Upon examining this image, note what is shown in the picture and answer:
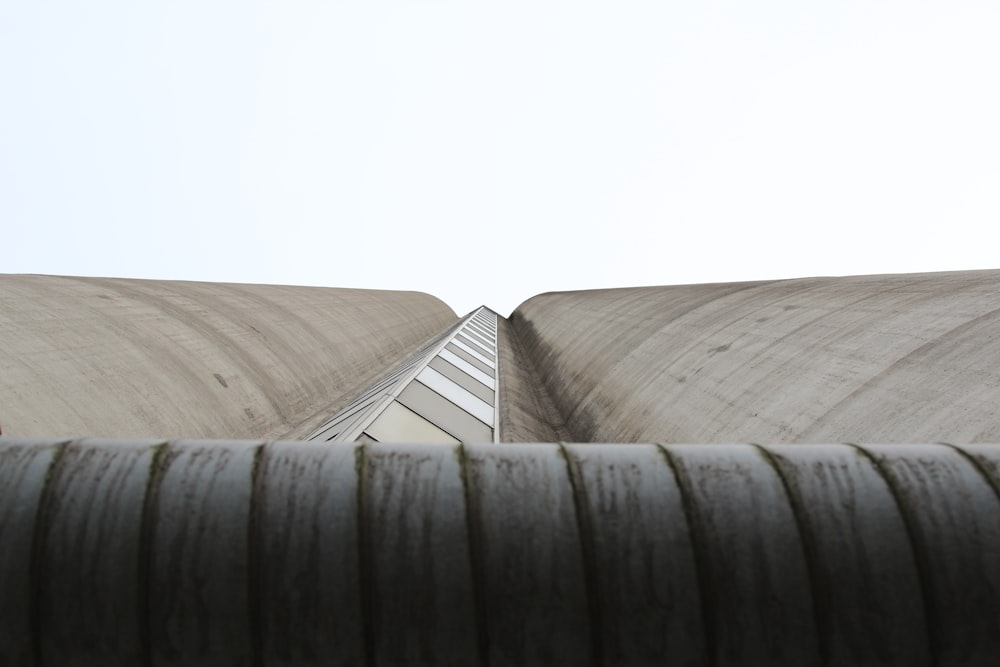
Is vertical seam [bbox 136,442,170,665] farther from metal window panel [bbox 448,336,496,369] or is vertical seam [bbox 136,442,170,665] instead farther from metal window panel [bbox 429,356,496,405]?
metal window panel [bbox 448,336,496,369]

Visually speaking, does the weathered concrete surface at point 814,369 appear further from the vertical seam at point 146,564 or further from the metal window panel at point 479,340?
the metal window panel at point 479,340

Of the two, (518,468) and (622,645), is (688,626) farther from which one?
(518,468)

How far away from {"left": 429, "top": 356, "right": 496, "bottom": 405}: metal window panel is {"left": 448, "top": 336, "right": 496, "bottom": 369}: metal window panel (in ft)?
11.4

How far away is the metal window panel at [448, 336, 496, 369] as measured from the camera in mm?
16645

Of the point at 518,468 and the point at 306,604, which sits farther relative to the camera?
the point at 518,468

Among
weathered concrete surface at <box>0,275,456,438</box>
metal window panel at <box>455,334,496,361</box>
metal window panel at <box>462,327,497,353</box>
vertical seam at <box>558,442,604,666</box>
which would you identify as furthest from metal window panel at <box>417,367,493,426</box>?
metal window panel at <box>462,327,497,353</box>

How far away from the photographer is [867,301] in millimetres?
8211

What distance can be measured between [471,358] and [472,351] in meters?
1.47

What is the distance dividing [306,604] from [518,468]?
3.37 feet

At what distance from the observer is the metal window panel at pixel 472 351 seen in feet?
54.6

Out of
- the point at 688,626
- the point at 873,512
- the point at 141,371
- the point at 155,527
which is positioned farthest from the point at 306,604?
the point at 141,371

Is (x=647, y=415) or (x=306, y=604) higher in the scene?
(x=306, y=604)

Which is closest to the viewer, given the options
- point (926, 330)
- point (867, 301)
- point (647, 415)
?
point (926, 330)

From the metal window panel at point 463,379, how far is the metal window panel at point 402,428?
10.3ft
